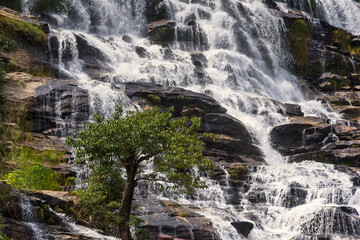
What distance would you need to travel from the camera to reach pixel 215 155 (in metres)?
23.8

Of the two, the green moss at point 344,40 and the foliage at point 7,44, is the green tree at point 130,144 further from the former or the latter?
the green moss at point 344,40

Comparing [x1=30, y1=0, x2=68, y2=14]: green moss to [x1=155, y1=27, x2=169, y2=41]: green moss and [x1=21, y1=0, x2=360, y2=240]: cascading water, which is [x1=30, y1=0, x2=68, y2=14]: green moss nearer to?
[x1=21, y1=0, x2=360, y2=240]: cascading water

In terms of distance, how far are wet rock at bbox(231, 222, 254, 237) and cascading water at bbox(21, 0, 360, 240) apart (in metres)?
0.27

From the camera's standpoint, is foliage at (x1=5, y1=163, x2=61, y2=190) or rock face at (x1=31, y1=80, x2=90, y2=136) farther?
rock face at (x1=31, y1=80, x2=90, y2=136)

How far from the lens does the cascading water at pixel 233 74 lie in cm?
1869

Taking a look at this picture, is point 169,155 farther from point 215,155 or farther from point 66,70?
point 66,70

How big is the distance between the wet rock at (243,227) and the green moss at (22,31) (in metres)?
18.7

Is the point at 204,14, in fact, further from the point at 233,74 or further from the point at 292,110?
the point at 292,110

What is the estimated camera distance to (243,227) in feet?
55.8

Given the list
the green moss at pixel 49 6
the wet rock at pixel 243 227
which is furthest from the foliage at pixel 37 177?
the green moss at pixel 49 6

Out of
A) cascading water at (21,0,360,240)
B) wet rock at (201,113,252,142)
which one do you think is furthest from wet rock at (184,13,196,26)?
wet rock at (201,113,252,142)

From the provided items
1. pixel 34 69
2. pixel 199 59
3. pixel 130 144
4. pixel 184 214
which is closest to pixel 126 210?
pixel 130 144

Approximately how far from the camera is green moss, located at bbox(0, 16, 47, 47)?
86.8 feet

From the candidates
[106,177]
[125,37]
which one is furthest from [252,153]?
[125,37]
